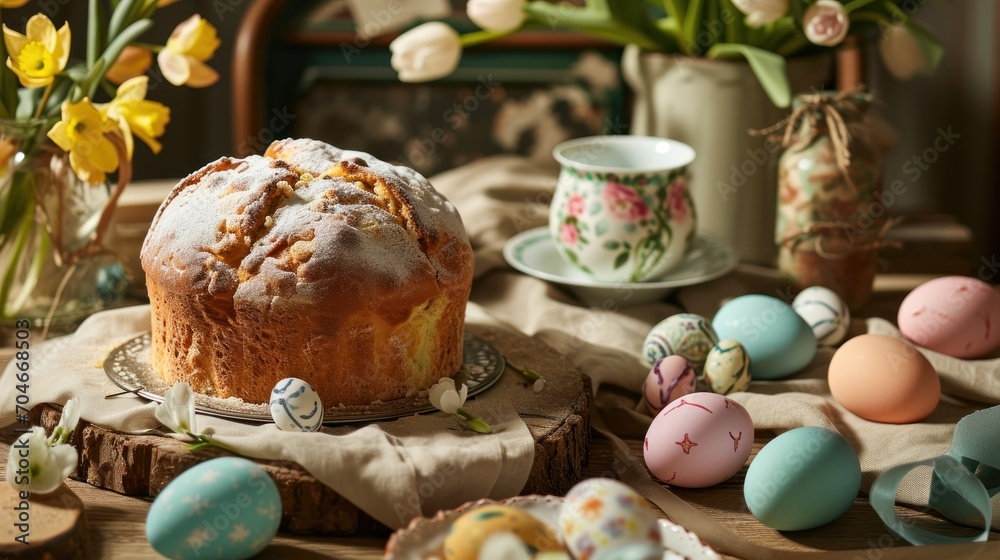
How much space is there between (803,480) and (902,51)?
1.03 metres

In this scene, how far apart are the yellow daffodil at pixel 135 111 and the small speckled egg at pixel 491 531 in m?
0.79

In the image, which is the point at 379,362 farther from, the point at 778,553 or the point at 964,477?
the point at 964,477

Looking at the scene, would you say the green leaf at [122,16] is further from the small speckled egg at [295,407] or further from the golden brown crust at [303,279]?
the small speckled egg at [295,407]

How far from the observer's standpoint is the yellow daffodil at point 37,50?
138 centimetres

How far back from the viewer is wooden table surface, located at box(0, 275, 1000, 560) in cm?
102

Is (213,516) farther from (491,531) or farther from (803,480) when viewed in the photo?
(803,480)

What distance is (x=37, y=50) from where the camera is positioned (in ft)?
4.58

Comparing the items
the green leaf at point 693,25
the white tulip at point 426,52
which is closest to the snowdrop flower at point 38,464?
the white tulip at point 426,52

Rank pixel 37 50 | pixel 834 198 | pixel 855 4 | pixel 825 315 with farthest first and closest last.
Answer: pixel 855 4 < pixel 834 198 < pixel 825 315 < pixel 37 50

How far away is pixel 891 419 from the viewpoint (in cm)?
128

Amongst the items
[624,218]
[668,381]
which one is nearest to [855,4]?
[624,218]

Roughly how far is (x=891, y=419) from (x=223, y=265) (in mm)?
811

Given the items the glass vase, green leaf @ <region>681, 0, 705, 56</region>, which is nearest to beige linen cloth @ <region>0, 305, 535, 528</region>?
the glass vase

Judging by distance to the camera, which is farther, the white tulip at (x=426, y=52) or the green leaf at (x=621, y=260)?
the white tulip at (x=426, y=52)
